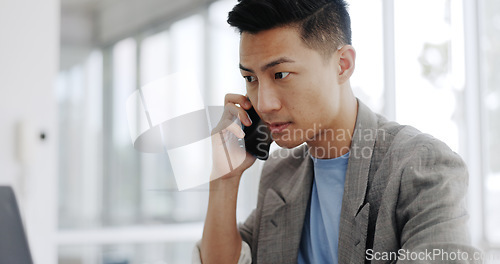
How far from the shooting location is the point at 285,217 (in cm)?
123

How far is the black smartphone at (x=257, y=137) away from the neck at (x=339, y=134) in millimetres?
118

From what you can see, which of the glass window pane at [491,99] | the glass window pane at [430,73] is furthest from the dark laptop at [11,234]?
the glass window pane at [491,99]

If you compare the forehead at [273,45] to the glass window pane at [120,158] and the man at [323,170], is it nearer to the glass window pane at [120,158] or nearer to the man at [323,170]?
the man at [323,170]

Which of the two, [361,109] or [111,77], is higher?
[111,77]

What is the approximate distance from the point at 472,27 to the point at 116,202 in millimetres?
2086

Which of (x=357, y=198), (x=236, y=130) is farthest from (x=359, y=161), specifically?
(x=236, y=130)

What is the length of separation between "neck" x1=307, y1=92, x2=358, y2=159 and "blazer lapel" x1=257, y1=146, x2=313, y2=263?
3.3 inches

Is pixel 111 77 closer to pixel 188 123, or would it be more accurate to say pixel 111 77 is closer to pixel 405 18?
pixel 188 123

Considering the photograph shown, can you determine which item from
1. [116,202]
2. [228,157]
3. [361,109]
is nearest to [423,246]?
[361,109]

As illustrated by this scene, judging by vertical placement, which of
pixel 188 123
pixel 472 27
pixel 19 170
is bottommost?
pixel 19 170

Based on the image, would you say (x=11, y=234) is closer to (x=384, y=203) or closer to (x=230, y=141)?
(x=230, y=141)

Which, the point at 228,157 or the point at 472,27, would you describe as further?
the point at 472,27

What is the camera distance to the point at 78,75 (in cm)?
226

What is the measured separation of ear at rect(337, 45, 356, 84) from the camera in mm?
1143
